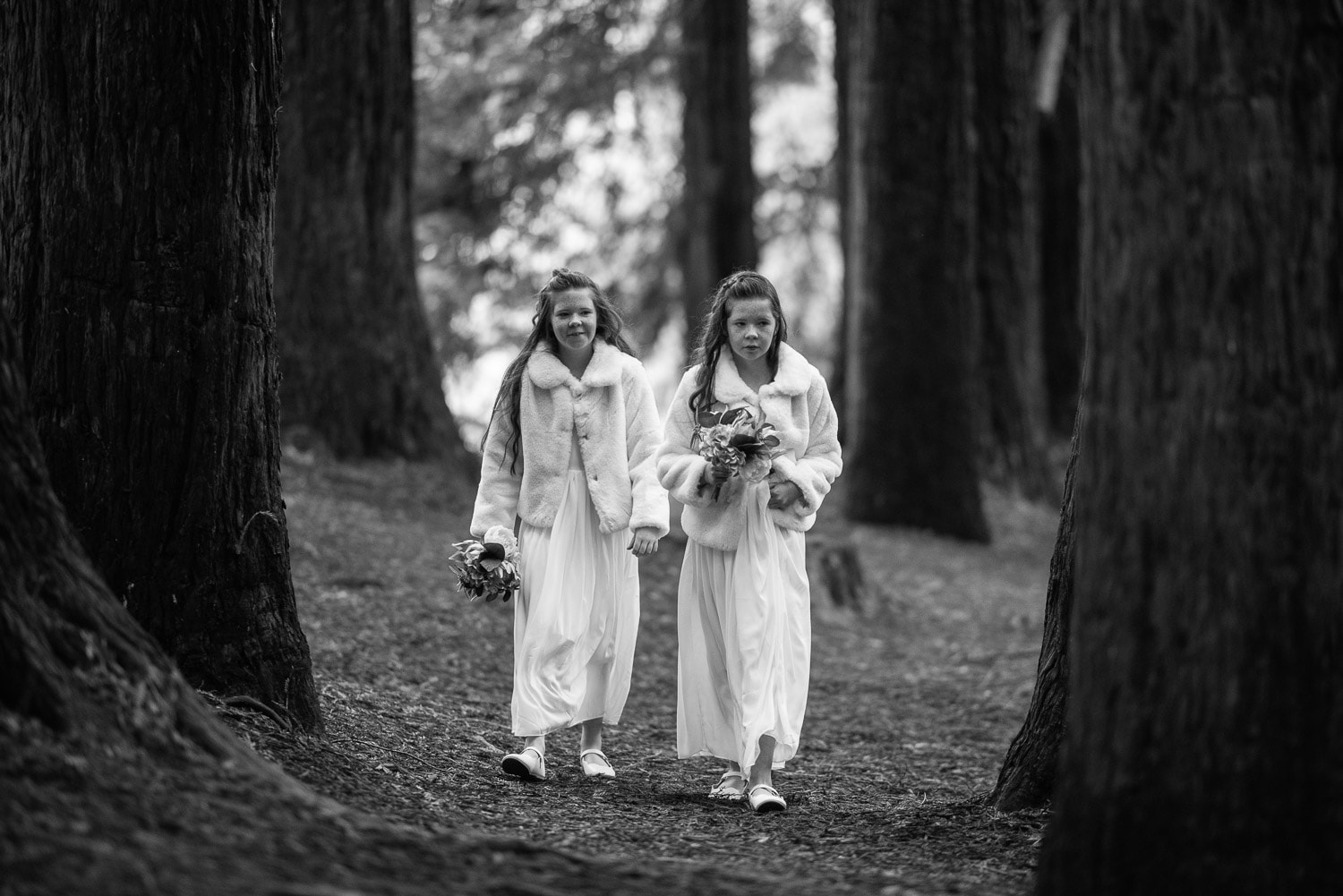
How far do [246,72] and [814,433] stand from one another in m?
2.63

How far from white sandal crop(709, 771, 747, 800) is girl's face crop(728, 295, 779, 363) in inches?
67.0

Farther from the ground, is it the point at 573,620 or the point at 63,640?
the point at 63,640

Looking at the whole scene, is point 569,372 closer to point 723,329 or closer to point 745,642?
point 723,329

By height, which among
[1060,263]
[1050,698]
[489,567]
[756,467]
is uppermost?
[1060,263]

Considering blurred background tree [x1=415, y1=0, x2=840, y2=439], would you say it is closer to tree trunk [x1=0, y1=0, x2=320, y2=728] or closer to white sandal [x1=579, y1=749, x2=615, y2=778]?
white sandal [x1=579, y1=749, x2=615, y2=778]

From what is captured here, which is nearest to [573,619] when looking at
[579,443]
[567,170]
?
[579,443]

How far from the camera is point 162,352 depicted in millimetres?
5340

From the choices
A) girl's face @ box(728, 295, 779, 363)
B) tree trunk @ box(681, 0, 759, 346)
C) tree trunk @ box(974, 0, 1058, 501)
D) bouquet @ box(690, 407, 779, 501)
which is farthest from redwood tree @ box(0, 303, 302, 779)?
tree trunk @ box(681, 0, 759, 346)

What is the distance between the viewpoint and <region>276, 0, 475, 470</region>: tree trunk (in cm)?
1191

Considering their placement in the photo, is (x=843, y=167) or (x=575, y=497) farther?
(x=843, y=167)

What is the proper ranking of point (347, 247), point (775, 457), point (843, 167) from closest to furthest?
point (775, 457), point (347, 247), point (843, 167)

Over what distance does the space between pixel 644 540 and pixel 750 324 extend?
97 cm

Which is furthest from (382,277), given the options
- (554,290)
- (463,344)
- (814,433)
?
(463,344)

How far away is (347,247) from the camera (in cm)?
1205
